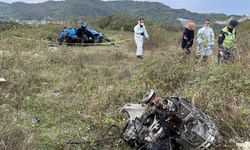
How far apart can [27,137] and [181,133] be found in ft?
6.75

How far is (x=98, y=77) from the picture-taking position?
10.8 metres

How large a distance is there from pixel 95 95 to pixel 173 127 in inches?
122

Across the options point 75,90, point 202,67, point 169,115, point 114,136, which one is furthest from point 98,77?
point 169,115

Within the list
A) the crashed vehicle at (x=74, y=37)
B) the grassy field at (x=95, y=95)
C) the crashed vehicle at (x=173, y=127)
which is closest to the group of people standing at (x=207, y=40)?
the grassy field at (x=95, y=95)

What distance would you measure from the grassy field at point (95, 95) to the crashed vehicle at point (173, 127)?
0.34 meters

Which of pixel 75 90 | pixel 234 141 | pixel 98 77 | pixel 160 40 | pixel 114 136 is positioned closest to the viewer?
pixel 234 141

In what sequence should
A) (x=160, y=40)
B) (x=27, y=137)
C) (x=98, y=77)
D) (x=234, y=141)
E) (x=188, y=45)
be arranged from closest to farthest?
(x=234, y=141) < (x=27, y=137) < (x=98, y=77) < (x=188, y=45) < (x=160, y=40)

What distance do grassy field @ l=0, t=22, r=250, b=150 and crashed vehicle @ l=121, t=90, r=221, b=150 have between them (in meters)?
0.34

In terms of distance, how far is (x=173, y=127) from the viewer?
5.35 meters

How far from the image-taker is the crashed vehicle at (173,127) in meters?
5.13

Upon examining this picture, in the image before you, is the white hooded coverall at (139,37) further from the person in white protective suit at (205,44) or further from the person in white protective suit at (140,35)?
the person in white protective suit at (205,44)

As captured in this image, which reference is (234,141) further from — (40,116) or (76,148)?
(40,116)

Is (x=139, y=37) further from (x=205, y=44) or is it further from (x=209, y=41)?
(x=205, y=44)

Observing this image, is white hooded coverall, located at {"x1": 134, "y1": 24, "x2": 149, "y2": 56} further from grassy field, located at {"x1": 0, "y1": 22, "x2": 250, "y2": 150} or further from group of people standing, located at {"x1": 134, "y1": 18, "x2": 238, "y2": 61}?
grassy field, located at {"x1": 0, "y1": 22, "x2": 250, "y2": 150}
